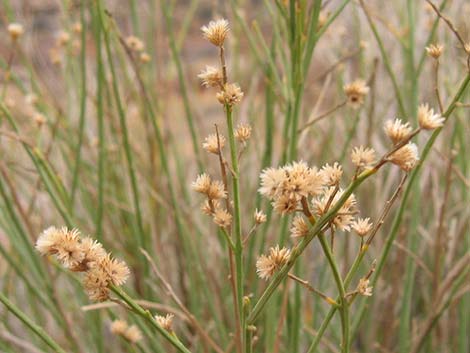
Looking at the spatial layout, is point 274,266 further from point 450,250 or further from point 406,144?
point 450,250

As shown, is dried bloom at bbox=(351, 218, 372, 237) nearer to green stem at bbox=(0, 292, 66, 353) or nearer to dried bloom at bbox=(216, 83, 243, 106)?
dried bloom at bbox=(216, 83, 243, 106)

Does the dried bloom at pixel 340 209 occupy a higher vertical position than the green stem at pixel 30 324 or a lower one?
higher

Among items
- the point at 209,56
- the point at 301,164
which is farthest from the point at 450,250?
the point at 209,56

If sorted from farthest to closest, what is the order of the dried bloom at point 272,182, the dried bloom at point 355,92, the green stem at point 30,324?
the dried bloom at point 355,92 < the green stem at point 30,324 < the dried bloom at point 272,182

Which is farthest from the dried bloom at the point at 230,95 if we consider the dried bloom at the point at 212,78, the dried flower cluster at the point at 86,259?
the dried flower cluster at the point at 86,259

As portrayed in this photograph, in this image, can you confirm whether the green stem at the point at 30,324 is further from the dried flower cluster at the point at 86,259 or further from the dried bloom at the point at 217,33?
the dried bloom at the point at 217,33

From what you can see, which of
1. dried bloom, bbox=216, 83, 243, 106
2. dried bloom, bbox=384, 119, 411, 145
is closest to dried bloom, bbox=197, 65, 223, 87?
dried bloom, bbox=216, 83, 243, 106

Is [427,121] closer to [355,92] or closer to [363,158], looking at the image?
[363,158]

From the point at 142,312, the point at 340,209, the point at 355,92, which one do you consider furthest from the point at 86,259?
the point at 355,92
